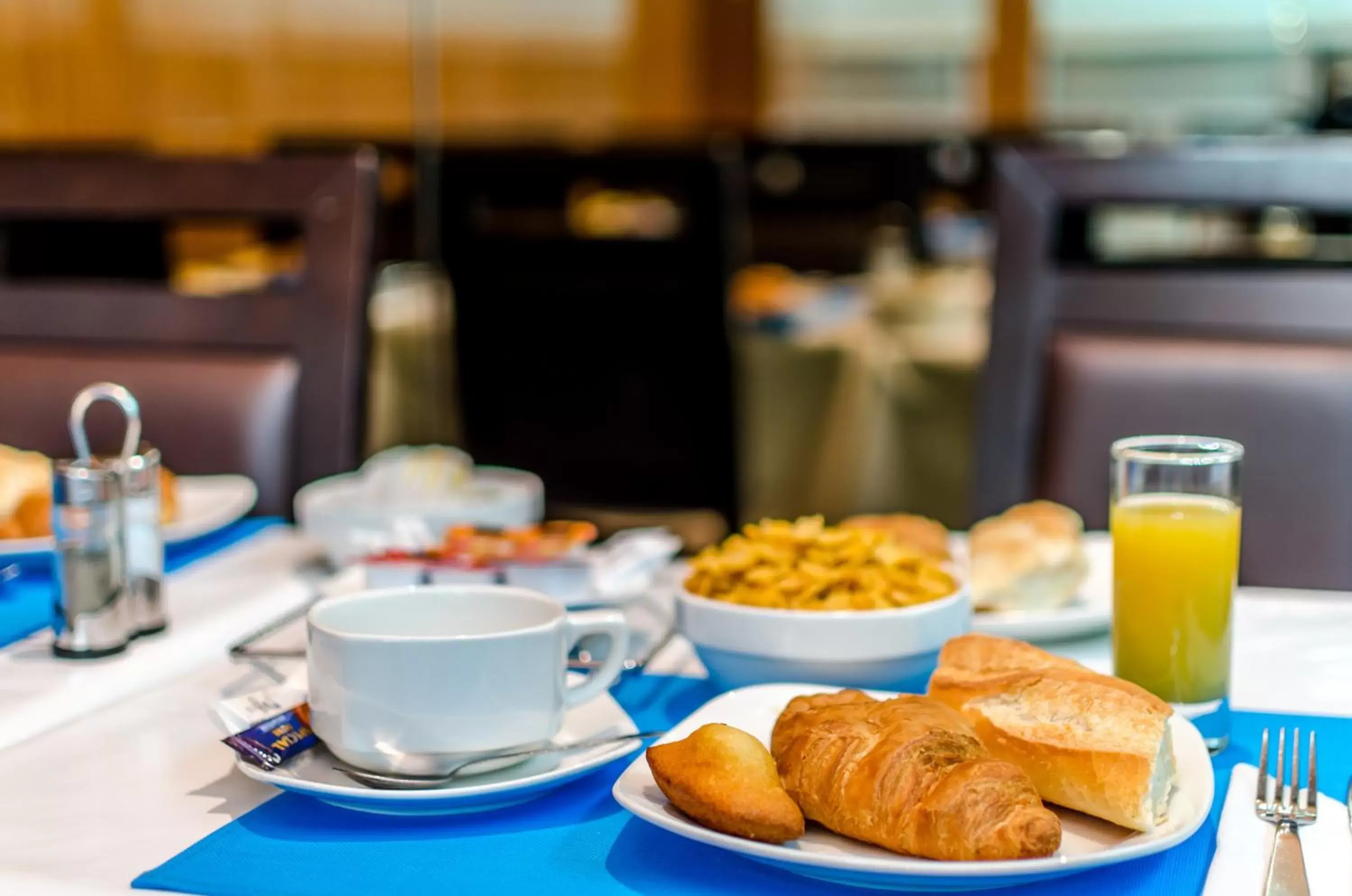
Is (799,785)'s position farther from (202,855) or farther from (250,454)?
(250,454)

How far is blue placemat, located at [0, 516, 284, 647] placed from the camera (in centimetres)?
91

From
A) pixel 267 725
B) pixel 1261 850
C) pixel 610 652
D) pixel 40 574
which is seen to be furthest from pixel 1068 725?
pixel 40 574

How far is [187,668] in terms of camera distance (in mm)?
850

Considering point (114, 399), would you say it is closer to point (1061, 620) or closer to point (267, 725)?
point (267, 725)

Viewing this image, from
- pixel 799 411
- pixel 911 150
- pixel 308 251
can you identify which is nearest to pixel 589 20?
pixel 911 150

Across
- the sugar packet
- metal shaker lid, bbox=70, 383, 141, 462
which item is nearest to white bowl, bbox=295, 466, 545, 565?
metal shaker lid, bbox=70, 383, 141, 462

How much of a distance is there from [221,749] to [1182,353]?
2.82 feet

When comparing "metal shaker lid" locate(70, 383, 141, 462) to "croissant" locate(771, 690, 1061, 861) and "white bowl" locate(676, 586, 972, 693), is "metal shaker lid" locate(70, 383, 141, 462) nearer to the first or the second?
"white bowl" locate(676, 586, 972, 693)

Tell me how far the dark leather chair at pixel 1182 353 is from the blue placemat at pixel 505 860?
25.6 inches

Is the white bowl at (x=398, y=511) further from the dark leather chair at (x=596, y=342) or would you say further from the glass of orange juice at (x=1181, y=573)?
the dark leather chair at (x=596, y=342)

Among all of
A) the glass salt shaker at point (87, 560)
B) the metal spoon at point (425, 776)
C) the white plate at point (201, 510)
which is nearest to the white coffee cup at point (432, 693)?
the metal spoon at point (425, 776)

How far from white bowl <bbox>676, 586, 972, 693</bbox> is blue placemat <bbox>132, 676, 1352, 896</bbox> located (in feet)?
0.44

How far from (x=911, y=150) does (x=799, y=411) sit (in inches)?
51.3

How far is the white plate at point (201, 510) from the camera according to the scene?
100 centimetres
